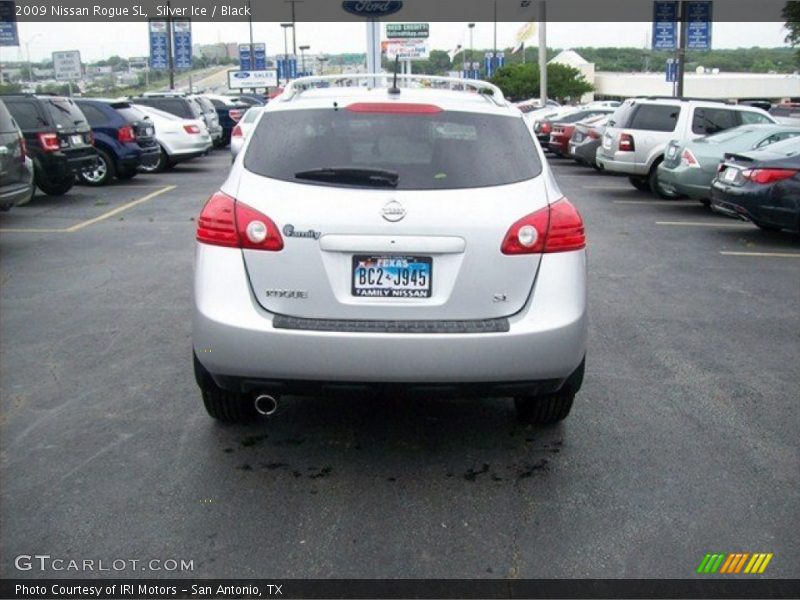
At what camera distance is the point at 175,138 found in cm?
2098

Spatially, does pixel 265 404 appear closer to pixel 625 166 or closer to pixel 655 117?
pixel 625 166

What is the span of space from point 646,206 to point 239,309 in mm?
11988

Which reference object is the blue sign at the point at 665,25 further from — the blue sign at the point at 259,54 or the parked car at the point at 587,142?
the blue sign at the point at 259,54

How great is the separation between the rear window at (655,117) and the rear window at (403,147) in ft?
41.2

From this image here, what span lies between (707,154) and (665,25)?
21578 millimetres

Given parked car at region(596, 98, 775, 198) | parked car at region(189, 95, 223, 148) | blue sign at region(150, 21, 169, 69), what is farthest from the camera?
blue sign at region(150, 21, 169, 69)

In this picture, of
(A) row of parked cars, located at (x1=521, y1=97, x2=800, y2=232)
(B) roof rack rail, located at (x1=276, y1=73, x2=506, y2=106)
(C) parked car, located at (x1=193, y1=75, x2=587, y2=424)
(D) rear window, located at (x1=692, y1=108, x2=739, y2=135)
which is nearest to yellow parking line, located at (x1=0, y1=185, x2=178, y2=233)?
(A) row of parked cars, located at (x1=521, y1=97, x2=800, y2=232)

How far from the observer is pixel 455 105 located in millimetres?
4582

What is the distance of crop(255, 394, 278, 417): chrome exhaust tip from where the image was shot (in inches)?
181

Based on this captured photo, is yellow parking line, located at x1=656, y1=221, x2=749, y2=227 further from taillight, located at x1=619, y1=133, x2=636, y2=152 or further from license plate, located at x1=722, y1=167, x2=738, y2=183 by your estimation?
taillight, located at x1=619, y1=133, x2=636, y2=152

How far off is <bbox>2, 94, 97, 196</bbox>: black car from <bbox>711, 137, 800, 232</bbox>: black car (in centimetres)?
970

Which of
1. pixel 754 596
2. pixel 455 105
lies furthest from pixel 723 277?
pixel 754 596

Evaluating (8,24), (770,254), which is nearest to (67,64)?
(8,24)

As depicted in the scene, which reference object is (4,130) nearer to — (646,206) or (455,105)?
(455,105)
